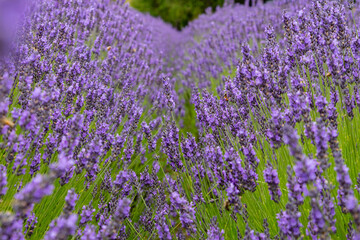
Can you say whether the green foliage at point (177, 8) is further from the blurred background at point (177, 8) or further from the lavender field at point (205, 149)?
the lavender field at point (205, 149)

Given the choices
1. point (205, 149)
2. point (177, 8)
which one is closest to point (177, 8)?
point (177, 8)

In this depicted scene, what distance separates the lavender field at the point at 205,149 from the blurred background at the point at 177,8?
10368 mm

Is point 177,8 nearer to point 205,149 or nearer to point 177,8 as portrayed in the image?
point 177,8

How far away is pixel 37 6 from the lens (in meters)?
3.80

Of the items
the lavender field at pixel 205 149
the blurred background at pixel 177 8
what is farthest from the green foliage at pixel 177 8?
the lavender field at pixel 205 149

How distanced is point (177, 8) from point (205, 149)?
41.1 ft

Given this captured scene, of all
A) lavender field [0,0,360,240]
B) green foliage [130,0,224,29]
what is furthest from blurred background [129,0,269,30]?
lavender field [0,0,360,240]

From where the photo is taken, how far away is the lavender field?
1.37 metres

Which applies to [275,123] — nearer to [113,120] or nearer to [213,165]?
[213,165]

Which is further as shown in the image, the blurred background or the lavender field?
the blurred background

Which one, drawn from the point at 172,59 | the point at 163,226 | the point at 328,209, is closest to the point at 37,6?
the point at 163,226

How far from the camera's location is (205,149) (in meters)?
2.24

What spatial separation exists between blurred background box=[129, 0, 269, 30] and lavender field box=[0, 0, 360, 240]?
34.0ft

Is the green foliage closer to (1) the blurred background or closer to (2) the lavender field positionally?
(1) the blurred background
